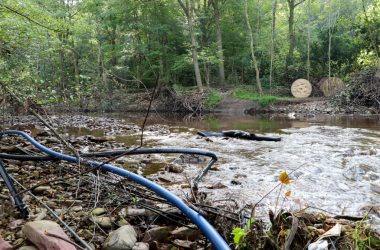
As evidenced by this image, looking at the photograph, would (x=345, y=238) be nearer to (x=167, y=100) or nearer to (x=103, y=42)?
(x=167, y=100)

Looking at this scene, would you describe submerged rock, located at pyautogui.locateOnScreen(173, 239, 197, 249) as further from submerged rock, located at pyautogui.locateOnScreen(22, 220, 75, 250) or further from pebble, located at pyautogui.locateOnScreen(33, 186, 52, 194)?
pebble, located at pyautogui.locateOnScreen(33, 186, 52, 194)

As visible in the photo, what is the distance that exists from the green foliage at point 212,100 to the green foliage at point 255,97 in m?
1.17

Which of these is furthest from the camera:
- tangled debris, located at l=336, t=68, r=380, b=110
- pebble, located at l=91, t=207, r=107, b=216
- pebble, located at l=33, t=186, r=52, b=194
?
tangled debris, located at l=336, t=68, r=380, b=110

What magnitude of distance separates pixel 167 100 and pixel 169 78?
2228 mm

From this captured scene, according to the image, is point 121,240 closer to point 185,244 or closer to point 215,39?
point 185,244

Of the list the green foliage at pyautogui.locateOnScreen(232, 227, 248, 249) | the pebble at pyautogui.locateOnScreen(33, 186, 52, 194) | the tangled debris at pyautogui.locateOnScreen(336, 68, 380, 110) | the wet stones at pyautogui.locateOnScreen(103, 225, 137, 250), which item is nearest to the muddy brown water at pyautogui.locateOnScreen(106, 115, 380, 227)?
the green foliage at pyautogui.locateOnScreen(232, 227, 248, 249)

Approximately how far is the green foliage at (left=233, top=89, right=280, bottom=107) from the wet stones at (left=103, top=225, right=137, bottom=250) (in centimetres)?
1625

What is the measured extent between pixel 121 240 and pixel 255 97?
1698 cm

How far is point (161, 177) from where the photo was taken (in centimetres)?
442

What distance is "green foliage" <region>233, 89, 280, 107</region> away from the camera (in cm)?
1787

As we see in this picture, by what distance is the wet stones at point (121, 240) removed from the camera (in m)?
2.13

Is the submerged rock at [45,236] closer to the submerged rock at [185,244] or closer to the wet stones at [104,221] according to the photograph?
the wet stones at [104,221]

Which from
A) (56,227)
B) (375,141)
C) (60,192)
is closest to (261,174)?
(60,192)

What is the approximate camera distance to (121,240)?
7.08ft
